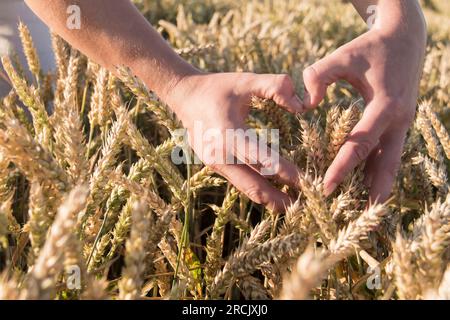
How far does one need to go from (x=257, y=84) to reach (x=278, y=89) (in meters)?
0.04

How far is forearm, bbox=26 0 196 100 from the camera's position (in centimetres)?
106

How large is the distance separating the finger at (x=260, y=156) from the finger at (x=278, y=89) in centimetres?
9

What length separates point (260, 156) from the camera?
98cm

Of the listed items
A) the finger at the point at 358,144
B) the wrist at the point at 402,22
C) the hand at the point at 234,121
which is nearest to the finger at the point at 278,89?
the hand at the point at 234,121

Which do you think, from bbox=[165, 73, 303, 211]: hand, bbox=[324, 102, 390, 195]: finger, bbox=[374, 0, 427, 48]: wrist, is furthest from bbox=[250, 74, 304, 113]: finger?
bbox=[374, 0, 427, 48]: wrist

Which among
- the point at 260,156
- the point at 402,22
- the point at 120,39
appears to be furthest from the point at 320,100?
the point at 120,39

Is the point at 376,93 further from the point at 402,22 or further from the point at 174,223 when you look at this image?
the point at 174,223

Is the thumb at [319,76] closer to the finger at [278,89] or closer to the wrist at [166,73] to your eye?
the finger at [278,89]

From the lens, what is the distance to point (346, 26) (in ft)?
11.5

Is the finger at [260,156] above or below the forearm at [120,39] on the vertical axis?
below

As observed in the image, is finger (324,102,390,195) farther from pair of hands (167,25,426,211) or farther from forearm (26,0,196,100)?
forearm (26,0,196,100)

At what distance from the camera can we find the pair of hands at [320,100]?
101cm

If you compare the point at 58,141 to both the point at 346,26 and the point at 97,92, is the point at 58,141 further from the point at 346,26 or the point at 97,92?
the point at 346,26
